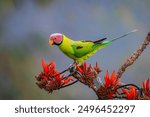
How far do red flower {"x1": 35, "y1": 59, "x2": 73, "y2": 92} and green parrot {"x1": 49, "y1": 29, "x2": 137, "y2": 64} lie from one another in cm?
3

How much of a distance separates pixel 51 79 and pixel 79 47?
0.23 ft

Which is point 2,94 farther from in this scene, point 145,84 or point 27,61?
point 145,84

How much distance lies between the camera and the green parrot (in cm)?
70

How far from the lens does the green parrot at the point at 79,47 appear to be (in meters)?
0.70

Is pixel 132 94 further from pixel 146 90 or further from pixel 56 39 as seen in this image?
pixel 56 39

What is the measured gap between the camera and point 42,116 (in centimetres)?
78

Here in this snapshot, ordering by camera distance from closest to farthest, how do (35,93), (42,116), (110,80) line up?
1. (110,80)
2. (42,116)
3. (35,93)

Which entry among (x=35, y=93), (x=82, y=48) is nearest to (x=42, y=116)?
(x=82, y=48)

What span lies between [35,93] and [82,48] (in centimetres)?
43

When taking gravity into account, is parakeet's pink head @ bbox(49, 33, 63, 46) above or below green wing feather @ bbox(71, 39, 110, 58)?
above

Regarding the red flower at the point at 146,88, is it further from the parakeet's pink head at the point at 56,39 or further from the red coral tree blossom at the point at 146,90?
the parakeet's pink head at the point at 56,39

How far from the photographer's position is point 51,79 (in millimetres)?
702

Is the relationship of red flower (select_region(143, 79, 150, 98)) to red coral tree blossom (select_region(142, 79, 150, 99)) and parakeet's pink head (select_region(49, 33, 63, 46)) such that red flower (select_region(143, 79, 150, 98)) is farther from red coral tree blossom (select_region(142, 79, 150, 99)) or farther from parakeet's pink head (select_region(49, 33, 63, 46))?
parakeet's pink head (select_region(49, 33, 63, 46))

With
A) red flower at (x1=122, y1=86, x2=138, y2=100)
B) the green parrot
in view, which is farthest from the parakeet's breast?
red flower at (x1=122, y1=86, x2=138, y2=100)
